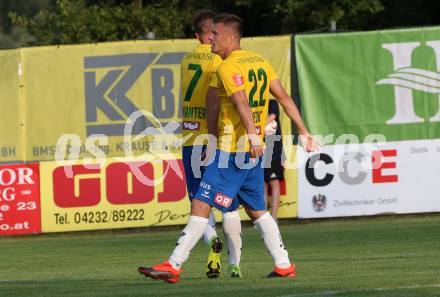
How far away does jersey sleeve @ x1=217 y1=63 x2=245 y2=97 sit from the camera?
33.9ft

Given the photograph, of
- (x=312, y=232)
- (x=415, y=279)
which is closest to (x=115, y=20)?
(x=312, y=232)

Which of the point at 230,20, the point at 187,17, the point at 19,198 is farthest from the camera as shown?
the point at 187,17

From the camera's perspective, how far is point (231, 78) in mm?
10352

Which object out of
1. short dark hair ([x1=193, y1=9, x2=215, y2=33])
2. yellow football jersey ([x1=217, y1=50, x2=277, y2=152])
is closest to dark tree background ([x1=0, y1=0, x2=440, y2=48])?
short dark hair ([x1=193, y1=9, x2=215, y2=33])

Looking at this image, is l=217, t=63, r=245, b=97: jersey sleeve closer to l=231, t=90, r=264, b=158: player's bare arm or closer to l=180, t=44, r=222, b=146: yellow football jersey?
l=231, t=90, r=264, b=158: player's bare arm

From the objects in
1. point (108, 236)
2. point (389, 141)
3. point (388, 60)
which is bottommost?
point (108, 236)

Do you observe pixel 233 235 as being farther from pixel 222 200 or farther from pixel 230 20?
pixel 230 20

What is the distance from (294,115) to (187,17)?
19.6 metres

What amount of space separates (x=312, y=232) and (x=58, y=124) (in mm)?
4105

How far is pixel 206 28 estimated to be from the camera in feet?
38.4

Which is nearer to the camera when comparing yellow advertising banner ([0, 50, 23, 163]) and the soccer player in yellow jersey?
the soccer player in yellow jersey

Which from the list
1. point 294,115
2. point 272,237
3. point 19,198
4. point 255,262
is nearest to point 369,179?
point 19,198

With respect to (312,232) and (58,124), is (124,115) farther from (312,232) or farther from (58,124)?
(312,232)

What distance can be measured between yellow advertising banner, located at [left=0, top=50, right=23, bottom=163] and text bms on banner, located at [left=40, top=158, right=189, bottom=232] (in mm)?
515
